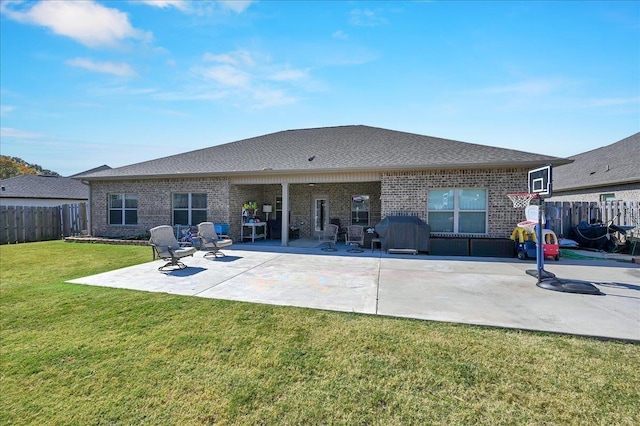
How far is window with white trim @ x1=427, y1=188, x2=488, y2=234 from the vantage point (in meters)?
10.9

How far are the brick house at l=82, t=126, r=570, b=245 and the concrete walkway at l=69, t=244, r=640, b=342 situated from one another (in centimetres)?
248

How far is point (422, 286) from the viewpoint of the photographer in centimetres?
625

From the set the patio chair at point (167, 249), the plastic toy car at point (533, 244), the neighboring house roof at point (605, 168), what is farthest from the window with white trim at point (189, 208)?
the neighboring house roof at point (605, 168)

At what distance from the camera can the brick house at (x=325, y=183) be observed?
422 inches

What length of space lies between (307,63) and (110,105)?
763 cm

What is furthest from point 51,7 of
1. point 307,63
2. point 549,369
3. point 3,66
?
point 549,369

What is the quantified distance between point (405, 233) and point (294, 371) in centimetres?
813

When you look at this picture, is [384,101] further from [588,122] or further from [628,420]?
[628,420]

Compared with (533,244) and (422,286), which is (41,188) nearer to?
(422,286)

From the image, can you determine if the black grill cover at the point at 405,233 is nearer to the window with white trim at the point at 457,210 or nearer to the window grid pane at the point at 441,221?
the window grid pane at the point at 441,221

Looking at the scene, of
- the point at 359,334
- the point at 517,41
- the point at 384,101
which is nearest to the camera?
the point at 359,334

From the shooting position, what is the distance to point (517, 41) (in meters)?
8.49

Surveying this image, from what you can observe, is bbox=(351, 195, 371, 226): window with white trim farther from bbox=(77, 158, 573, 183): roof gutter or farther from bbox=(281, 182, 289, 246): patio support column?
bbox=(281, 182, 289, 246): patio support column

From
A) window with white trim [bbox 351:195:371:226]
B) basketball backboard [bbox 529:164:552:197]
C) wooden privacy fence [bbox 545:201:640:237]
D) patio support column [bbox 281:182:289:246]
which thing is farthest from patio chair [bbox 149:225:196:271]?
wooden privacy fence [bbox 545:201:640:237]
